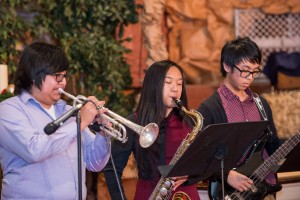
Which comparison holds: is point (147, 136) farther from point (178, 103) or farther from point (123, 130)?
point (178, 103)

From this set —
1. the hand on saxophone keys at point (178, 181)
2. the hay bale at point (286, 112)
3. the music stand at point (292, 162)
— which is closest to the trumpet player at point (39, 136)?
the hand on saxophone keys at point (178, 181)

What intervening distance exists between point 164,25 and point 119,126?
6.47 metres

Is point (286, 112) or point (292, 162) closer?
point (292, 162)

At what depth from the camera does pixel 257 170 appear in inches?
179

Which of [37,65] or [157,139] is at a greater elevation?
[37,65]

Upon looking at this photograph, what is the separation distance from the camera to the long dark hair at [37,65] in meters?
3.66

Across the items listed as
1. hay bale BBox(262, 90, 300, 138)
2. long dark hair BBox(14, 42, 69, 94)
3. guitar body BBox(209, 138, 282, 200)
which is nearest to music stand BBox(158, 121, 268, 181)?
guitar body BBox(209, 138, 282, 200)

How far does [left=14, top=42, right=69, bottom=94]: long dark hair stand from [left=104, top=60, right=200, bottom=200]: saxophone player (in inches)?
28.3

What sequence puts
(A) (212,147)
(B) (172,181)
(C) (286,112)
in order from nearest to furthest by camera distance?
1. (A) (212,147)
2. (B) (172,181)
3. (C) (286,112)

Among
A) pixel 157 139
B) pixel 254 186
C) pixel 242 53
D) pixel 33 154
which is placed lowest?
pixel 254 186

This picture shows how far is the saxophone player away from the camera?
4164mm

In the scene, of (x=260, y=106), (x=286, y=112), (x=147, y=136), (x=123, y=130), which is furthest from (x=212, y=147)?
(x=286, y=112)

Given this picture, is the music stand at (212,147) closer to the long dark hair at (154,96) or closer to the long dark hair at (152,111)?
the long dark hair at (152,111)

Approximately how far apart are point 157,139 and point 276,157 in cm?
89
